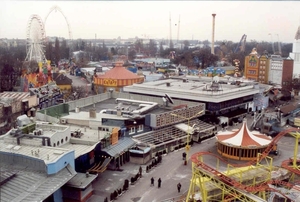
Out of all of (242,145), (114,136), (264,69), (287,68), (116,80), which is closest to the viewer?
(114,136)

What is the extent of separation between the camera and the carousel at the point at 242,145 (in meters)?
20.2

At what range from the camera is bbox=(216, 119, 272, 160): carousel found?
20.2 meters

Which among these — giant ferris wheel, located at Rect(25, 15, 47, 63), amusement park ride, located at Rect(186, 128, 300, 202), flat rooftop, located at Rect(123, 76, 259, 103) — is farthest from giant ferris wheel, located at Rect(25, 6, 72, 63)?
amusement park ride, located at Rect(186, 128, 300, 202)

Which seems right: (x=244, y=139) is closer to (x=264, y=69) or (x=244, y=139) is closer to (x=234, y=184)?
(x=234, y=184)

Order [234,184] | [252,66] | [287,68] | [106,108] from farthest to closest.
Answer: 1. [252,66]
2. [287,68]
3. [106,108]
4. [234,184]

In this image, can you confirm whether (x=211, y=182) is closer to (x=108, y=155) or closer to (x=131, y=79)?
(x=108, y=155)

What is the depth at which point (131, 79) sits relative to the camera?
38.3 meters

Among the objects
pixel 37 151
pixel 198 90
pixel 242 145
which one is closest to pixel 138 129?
pixel 242 145

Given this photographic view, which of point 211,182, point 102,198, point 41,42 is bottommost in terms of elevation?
point 102,198

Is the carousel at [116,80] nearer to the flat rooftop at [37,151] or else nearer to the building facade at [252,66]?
the building facade at [252,66]

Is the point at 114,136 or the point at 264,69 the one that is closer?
the point at 114,136

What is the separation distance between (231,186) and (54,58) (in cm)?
6373

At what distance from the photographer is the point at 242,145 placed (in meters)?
20.2

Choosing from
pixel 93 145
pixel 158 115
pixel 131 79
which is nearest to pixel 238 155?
pixel 158 115
